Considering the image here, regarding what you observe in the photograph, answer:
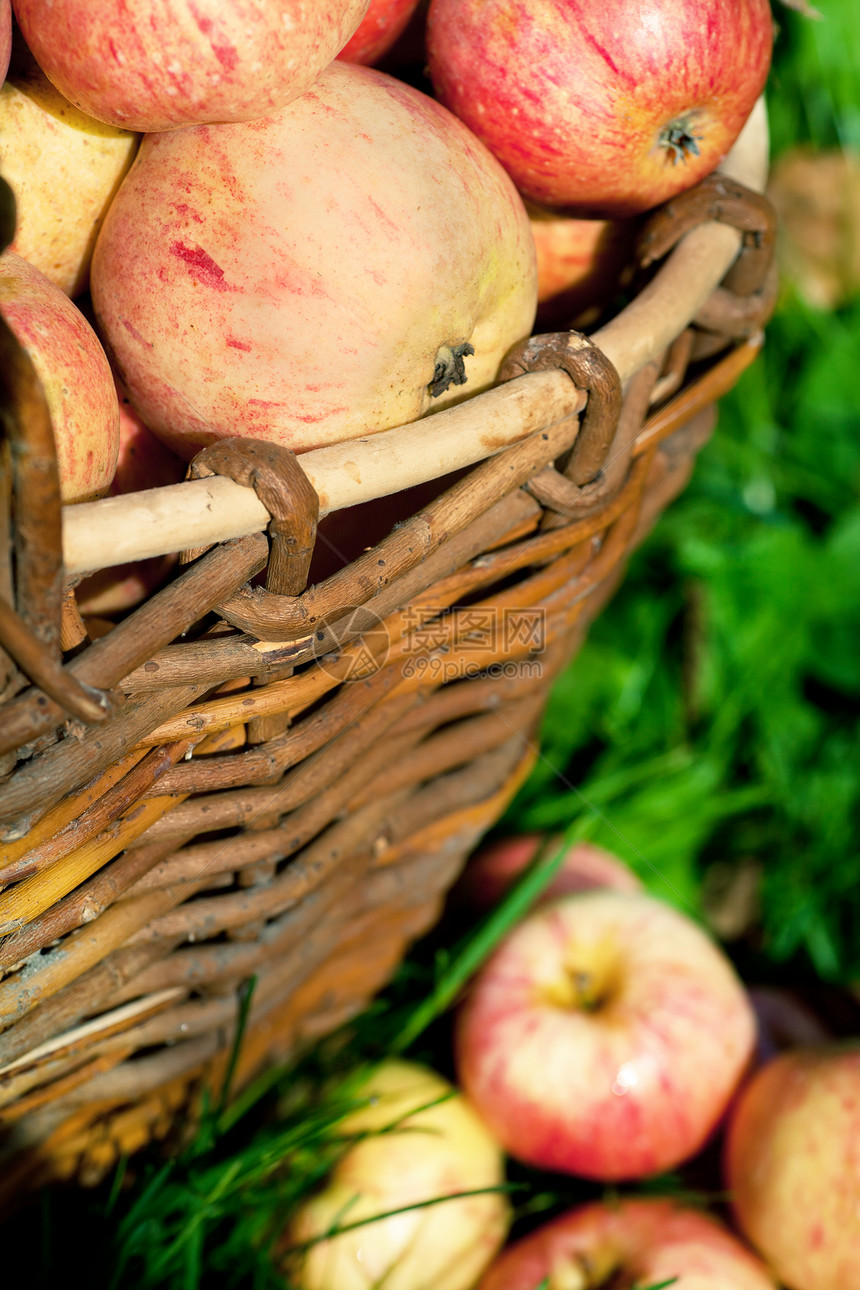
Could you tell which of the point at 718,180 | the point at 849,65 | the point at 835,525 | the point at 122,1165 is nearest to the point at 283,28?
the point at 718,180

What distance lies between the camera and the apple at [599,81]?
28.6 inches

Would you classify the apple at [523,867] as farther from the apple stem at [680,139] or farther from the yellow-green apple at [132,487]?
the apple stem at [680,139]

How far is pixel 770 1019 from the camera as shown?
1.07 m

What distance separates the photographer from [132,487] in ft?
2.47

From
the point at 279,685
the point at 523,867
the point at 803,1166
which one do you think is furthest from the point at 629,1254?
the point at 279,685

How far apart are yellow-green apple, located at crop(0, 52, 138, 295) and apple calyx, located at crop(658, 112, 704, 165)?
0.41 metres

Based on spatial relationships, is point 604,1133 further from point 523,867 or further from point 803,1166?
point 523,867

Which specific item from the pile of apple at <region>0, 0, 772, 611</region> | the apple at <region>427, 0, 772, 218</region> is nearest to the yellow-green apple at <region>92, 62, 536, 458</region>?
the pile of apple at <region>0, 0, 772, 611</region>

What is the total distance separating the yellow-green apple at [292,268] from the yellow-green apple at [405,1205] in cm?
56

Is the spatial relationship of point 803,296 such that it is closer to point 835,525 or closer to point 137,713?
point 835,525

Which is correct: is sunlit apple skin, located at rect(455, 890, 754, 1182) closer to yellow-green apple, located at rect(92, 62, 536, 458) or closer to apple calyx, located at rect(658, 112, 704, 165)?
yellow-green apple, located at rect(92, 62, 536, 458)

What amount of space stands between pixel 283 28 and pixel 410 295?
170mm

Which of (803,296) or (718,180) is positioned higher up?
(718,180)

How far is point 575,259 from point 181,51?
0.42 m
